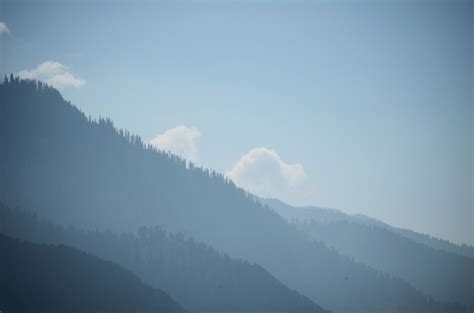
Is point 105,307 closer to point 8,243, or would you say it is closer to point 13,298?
point 13,298

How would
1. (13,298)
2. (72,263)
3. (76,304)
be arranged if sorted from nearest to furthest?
(13,298) → (76,304) → (72,263)

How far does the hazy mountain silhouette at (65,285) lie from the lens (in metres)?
160

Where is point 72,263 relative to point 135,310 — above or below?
above

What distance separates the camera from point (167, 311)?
189125 mm

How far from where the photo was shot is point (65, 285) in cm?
17100

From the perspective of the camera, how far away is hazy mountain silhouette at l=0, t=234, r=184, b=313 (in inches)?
6280

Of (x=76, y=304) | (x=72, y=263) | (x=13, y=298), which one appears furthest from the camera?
(x=72, y=263)

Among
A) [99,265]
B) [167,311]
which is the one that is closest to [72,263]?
[99,265]

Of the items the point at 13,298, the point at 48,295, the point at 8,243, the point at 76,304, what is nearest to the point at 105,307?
the point at 76,304

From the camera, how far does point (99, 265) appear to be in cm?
18688

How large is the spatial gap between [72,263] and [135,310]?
101 ft

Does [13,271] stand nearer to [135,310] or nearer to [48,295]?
[48,295]

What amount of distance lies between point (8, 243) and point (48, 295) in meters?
26.0

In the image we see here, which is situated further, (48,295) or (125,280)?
(125,280)
